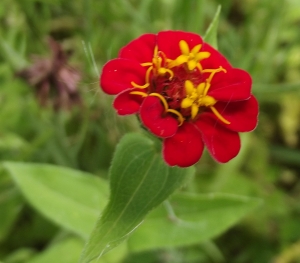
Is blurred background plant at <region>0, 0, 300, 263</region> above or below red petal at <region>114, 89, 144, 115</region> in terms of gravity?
below

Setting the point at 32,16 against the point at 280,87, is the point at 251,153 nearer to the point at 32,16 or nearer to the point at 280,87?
the point at 280,87

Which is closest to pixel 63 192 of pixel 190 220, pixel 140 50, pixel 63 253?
pixel 63 253

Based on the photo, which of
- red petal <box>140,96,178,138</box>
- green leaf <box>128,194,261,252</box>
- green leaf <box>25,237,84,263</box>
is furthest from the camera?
green leaf <box>25,237,84,263</box>

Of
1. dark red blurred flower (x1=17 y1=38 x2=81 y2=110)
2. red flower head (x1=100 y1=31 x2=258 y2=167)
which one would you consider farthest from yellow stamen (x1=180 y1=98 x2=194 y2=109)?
dark red blurred flower (x1=17 y1=38 x2=81 y2=110)

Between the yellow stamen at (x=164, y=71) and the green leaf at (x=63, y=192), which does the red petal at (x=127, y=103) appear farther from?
the green leaf at (x=63, y=192)

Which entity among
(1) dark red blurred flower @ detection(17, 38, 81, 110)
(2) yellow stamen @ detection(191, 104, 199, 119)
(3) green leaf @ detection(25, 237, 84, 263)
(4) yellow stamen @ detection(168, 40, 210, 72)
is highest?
(4) yellow stamen @ detection(168, 40, 210, 72)

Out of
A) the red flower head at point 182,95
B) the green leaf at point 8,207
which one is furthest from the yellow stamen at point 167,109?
the green leaf at point 8,207

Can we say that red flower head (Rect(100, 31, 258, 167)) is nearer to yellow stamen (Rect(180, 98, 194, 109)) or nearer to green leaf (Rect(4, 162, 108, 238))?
yellow stamen (Rect(180, 98, 194, 109))
